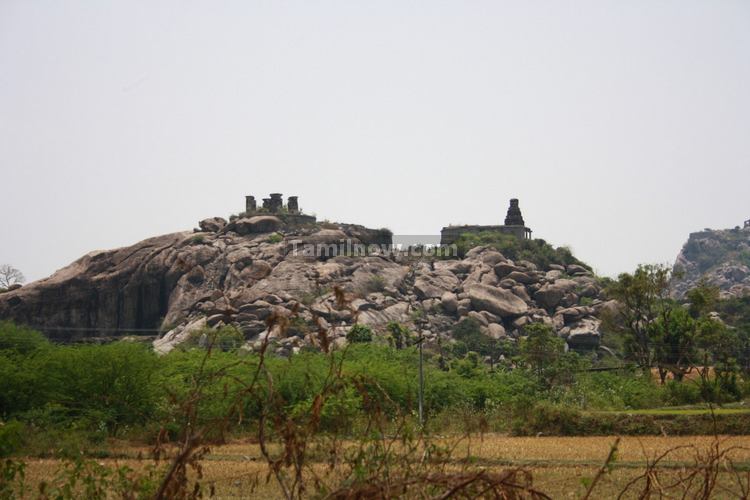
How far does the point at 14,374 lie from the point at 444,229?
197ft

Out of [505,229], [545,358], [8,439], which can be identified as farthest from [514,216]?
[8,439]

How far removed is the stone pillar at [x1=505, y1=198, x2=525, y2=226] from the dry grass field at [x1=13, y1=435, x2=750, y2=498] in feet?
201

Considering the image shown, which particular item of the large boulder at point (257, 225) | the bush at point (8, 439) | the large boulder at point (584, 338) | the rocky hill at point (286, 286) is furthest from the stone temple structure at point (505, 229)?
the bush at point (8, 439)

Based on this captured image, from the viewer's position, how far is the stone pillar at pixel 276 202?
80.8 metres

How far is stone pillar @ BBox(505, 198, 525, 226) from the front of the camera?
290 feet

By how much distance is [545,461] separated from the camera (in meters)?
20.5

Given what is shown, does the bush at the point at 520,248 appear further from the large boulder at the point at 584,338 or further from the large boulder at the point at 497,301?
the large boulder at the point at 584,338

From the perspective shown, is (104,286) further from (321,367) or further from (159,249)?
(321,367)

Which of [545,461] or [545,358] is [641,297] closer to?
[545,358]

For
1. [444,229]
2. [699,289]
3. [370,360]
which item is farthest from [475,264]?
[370,360]

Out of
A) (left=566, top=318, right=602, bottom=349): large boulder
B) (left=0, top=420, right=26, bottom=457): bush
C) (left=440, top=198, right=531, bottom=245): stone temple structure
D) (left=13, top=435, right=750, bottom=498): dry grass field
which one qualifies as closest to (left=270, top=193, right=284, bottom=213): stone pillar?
(left=440, top=198, right=531, bottom=245): stone temple structure

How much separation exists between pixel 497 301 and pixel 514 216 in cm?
2413

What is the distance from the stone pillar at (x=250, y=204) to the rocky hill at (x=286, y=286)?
350 cm

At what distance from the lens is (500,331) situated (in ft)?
206
